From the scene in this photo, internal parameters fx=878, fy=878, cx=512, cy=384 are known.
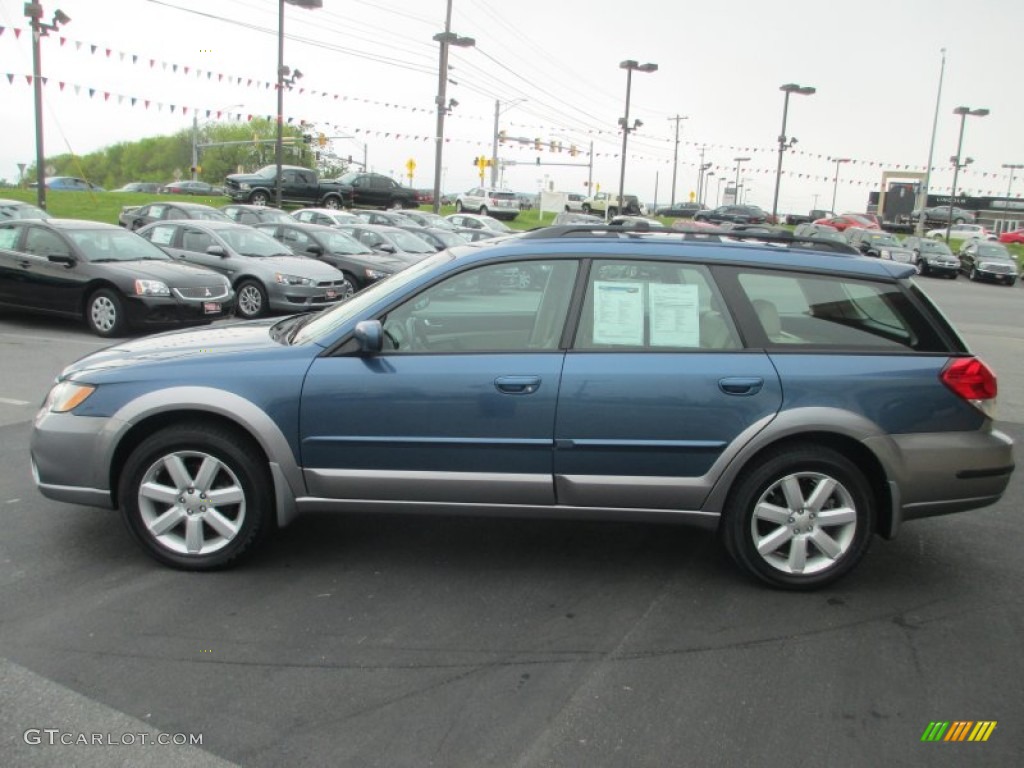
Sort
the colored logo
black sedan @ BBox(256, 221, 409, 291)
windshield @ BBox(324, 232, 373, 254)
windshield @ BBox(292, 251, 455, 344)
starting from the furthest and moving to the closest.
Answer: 1. windshield @ BBox(324, 232, 373, 254)
2. black sedan @ BBox(256, 221, 409, 291)
3. windshield @ BBox(292, 251, 455, 344)
4. the colored logo

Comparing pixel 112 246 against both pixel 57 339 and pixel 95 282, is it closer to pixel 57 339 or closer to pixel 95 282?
pixel 95 282

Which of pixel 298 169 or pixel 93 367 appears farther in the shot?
pixel 298 169

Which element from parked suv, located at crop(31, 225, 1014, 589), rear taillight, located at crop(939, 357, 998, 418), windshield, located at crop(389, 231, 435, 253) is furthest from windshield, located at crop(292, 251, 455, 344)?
windshield, located at crop(389, 231, 435, 253)

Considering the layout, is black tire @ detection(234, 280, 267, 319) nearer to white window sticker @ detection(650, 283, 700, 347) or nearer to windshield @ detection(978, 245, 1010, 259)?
white window sticker @ detection(650, 283, 700, 347)

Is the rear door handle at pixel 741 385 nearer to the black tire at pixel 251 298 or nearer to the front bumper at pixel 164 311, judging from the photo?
the front bumper at pixel 164 311

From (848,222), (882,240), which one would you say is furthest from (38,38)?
(848,222)

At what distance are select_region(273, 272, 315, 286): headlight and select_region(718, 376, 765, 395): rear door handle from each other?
36.9ft

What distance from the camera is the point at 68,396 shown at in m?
4.16

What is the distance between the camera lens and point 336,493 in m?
4.08

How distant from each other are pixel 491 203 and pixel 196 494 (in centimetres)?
4591

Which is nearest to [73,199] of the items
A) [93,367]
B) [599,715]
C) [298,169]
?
[298,169]

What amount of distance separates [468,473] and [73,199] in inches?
1568

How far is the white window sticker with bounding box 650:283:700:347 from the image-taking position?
409 centimetres

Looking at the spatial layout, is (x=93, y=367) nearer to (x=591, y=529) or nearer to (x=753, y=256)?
(x=591, y=529)
